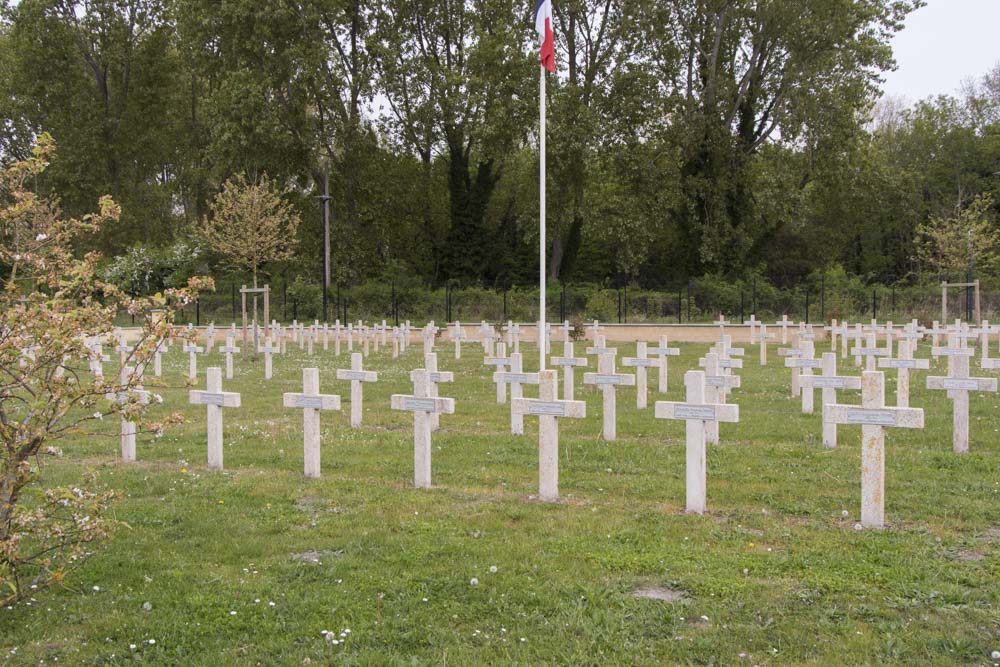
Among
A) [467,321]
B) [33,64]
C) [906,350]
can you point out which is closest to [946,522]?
[906,350]

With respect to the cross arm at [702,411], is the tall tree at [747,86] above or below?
above

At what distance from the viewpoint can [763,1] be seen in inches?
1428

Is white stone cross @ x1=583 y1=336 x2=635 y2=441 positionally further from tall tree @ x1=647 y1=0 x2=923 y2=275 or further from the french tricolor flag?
tall tree @ x1=647 y1=0 x2=923 y2=275

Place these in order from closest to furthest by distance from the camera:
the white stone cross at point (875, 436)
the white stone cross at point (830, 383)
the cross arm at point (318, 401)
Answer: the white stone cross at point (875, 436) < the cross arm at point (318, 401) < the white stone cross at point (830, 383)

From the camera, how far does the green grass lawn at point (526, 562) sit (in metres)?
4.16

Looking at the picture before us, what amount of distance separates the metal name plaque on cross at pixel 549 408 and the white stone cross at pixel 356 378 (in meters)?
3.22

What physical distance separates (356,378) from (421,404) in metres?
2.94

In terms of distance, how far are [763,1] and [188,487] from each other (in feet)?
116

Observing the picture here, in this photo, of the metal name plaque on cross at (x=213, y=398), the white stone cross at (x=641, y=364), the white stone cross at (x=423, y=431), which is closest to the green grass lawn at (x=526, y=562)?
the white stone cross at (x=423, y=431)

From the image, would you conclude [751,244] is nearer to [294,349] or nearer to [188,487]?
[294,349]

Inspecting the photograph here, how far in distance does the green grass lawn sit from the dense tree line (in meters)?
29.6

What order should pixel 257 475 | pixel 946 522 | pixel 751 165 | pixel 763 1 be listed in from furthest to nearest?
1. pixel 751 165
2. pixel 763 1
3. pixel 257 475
4. pixel 946 522

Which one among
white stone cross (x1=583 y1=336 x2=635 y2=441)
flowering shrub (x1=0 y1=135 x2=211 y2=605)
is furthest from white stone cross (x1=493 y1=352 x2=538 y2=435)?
flowering shrub (x1=0 y1=135 x2=211 y2=605)

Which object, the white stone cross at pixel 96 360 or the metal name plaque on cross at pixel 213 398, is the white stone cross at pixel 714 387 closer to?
the metal name plaque on cross at pixel 213 398
